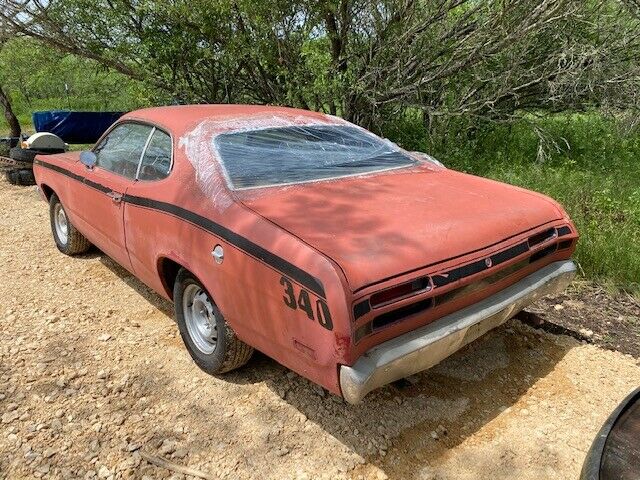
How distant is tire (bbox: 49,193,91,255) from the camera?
488cm

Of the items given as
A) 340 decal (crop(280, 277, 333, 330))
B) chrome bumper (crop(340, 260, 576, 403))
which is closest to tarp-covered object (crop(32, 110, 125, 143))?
340 decal (crop(280, 277, 333, 330))

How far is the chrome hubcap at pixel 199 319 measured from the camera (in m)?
3.03

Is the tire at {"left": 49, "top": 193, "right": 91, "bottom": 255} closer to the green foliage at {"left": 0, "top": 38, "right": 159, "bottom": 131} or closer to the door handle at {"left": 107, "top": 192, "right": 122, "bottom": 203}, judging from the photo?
the door handle at {"left": 107, "top": 192, "right": 122, "bottom": 203}

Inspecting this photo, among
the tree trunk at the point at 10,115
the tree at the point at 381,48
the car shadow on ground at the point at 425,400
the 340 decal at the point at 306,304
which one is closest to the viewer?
the 340 decal at the point at 306,304

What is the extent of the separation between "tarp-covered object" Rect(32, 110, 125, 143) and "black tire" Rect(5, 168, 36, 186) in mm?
1438

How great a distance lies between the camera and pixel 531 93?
7.82 m

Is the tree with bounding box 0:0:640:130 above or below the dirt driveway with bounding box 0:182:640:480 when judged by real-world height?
above

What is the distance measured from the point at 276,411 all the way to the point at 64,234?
3.36m

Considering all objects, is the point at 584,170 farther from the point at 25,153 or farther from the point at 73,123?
the point at 73,123

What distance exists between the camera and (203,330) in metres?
3.12

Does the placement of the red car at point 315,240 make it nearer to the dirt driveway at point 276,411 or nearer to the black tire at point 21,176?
the dirt driveway at point 276,411

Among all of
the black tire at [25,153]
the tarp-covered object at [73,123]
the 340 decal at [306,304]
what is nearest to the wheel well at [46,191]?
the black tire at [25,153]

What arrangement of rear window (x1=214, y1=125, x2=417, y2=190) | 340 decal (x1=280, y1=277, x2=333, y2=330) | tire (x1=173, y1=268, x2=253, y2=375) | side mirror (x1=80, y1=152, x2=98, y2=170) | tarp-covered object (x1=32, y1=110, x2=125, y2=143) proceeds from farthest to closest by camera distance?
tarp-covered object (x1=32, y1=110, x2=125, y2=143) → side mirror (x1=80, y1=152, x2=98, y2=170) → rear window (x1=214, y1=125, x2=417, y2=190) → tire (x1=173, y1=268, x2=253, y2=375) → 340 decal (x1=280, y1=277, x2=333, y2=330)

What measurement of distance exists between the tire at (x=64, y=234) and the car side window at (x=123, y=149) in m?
1.05
